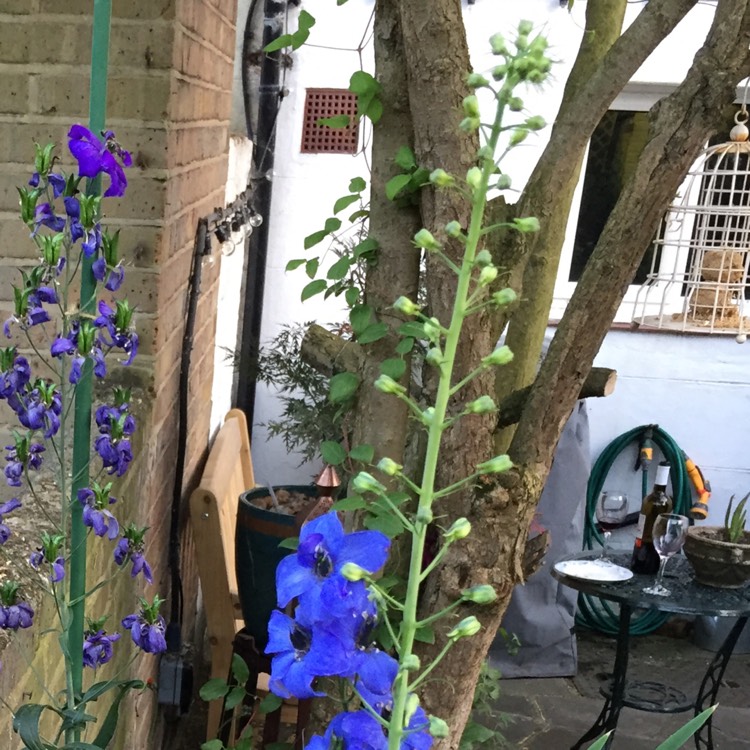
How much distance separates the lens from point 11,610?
40.3 inches

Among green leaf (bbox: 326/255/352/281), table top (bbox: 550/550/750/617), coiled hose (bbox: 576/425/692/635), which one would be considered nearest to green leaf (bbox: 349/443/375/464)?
green leaf (bbox: 326/255/352/281)

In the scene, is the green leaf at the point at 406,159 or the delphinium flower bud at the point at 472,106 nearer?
the delphinium flower bud at the point at 472,106

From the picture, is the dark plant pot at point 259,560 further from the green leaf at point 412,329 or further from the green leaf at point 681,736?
the green leaf at point 681,736

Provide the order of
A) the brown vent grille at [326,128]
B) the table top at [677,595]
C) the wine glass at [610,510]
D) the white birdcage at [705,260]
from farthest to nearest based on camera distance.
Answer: the wine glass at [610,510] → the brown vent grille at [326,128] → the white birdcage at [705,260] → the table top at [677,595]

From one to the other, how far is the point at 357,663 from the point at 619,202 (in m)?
1.00

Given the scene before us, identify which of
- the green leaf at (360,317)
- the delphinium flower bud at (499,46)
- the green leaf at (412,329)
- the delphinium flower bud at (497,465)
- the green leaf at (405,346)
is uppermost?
the delphinium flower bud at (499,46)

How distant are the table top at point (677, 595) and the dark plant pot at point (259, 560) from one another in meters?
1.04

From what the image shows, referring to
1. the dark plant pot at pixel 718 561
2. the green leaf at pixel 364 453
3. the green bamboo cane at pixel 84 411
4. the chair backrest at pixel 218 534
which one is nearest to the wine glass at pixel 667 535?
the dark plant pot at pixel 718 561

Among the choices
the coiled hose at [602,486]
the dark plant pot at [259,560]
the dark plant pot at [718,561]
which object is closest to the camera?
the dark plant pot at [259,560]

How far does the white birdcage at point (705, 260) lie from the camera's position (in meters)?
3.94

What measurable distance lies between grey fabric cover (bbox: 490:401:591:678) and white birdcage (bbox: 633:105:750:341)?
0.69m

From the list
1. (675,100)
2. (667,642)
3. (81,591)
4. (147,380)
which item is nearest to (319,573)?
(81,591)

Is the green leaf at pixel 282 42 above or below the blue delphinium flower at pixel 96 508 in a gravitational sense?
above

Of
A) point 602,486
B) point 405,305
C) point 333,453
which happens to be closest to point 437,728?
point 405,305
